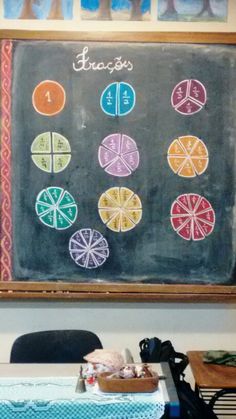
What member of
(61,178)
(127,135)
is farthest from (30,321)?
(127,135)

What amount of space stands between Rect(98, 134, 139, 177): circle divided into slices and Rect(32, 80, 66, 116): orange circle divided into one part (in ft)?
0.98

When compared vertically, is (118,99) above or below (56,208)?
above

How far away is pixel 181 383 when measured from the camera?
206 centimetres

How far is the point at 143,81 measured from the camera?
114 inches

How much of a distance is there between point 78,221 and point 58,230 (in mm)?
113

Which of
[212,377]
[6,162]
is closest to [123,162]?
[6,162]

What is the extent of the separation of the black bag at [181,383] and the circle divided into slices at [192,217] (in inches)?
26.3

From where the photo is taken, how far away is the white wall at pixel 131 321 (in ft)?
9.80

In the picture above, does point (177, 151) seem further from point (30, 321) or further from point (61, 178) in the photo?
point (30, 321)

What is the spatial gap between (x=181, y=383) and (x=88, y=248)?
105 cm

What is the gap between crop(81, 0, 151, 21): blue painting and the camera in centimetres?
290

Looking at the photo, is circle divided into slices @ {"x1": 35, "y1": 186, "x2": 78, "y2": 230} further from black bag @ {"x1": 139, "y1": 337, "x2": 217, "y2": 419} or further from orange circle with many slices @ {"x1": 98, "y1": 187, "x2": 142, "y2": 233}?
black bag @ {"x1": 139, "y1": 337, "x2": 217, "y2": 419}

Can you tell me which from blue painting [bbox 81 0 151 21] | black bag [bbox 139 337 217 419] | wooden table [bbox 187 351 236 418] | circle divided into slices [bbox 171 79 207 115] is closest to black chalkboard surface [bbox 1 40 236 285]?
circle divided into slices [bbox 171 79 207 115]

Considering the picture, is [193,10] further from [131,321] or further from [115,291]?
[131,321]
